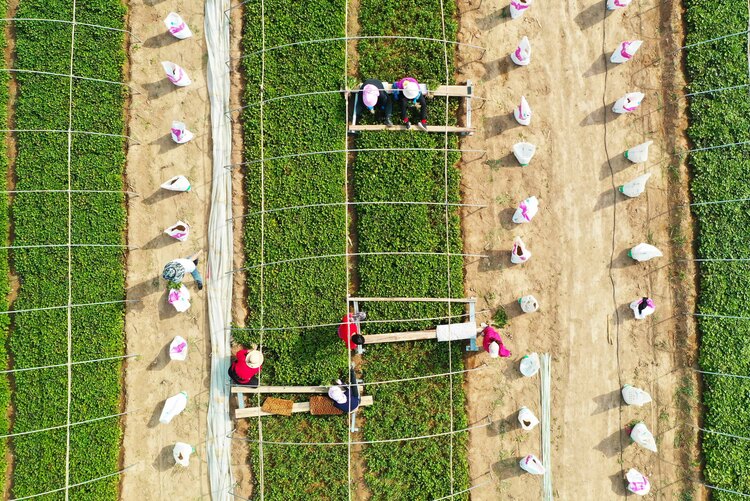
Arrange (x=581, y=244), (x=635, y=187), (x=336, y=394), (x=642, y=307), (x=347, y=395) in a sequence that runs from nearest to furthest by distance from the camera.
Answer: (x=336, y=394)
(x=347, y=395)
(x=642, y=307)
(x=635, y=187)
(x=581, y=244)

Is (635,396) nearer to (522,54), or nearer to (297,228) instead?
(522,54)

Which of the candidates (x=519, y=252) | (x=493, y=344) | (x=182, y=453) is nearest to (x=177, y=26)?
(x=519, y=252)

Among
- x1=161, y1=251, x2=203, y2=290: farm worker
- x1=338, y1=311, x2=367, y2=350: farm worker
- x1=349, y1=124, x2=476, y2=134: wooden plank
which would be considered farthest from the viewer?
x1=349, y1=124, x2=476, y2=134: wooden plank

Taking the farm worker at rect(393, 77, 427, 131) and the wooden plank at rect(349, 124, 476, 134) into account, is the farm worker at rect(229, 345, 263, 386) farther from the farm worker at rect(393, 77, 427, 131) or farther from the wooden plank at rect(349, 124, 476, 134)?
the farm worker at rect(393, 77, 427, 131)

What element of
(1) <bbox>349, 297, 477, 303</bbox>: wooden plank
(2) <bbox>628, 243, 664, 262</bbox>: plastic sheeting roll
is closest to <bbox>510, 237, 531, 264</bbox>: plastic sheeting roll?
(1) <bbox>349, 297, 477, 303</bbox>: wooden plank

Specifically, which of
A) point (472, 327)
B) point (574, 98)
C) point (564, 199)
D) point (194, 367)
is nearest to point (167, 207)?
point (194, 367)

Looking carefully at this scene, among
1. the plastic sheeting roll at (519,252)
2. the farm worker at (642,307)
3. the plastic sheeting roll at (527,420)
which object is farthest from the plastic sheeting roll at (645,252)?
the plastic sheeting roll at (527,420)

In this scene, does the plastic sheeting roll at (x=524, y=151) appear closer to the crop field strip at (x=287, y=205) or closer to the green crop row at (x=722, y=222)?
the crop field strip at (x=287, y=205)
